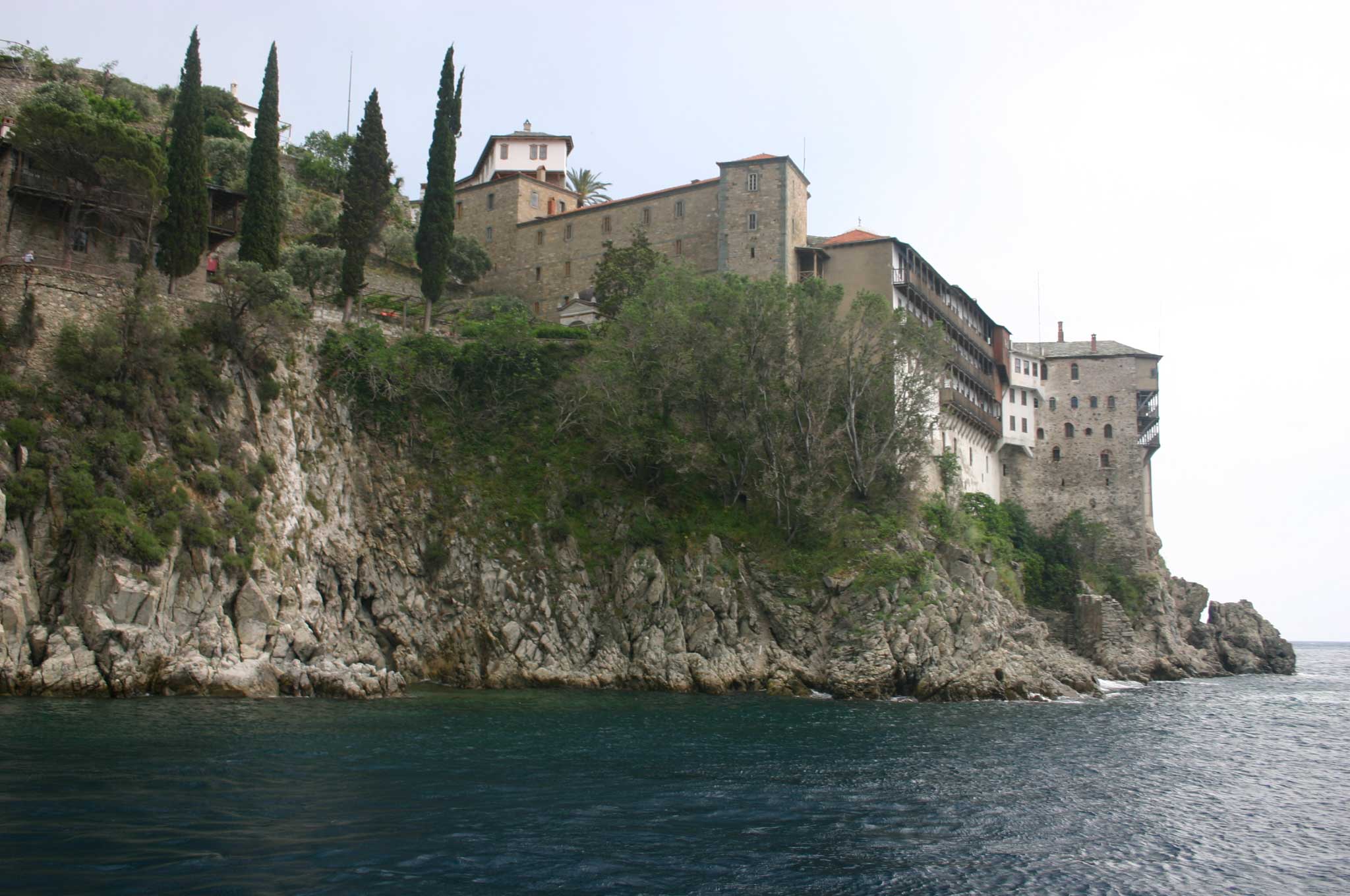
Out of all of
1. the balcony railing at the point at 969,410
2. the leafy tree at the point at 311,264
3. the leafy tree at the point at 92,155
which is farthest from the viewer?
the balcony railing at the point at 969,410

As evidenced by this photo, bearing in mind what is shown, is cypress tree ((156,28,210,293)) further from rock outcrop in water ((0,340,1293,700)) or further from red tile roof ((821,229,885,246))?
red tile roof ((821,229,885,246))

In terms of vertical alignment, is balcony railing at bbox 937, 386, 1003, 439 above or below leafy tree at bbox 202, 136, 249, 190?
below

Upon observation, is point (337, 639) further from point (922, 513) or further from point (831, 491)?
point (922, 513)

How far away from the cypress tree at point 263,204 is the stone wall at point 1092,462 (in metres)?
51.4

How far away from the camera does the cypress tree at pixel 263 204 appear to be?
134 ft

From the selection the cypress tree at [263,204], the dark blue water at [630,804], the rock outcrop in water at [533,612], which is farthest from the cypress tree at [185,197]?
the dark blue water at [630,804]

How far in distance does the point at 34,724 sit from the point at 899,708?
24098 mm

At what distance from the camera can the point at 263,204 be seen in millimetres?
41156

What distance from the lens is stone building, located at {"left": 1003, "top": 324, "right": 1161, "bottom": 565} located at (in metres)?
A: 71.3

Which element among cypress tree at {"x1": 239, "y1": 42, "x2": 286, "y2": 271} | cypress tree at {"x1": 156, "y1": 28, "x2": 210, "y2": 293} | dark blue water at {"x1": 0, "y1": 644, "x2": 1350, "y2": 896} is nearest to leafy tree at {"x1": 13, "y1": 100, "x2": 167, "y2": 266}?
cypress tree at {"x1": 156, "y1": 28, "x2": 210, "y2": 293}

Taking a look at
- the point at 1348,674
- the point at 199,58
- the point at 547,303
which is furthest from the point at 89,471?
the point at 1348,674

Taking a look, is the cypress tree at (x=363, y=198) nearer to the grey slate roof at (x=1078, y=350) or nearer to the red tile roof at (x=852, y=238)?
the red tile roof at (x=852, y=238)

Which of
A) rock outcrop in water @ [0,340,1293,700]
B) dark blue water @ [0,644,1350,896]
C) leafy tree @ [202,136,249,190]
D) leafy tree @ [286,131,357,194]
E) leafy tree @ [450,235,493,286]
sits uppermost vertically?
leafy tree @ [286,131,357,194]

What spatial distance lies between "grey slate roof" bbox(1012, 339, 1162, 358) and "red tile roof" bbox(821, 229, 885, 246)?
23.6 meters
